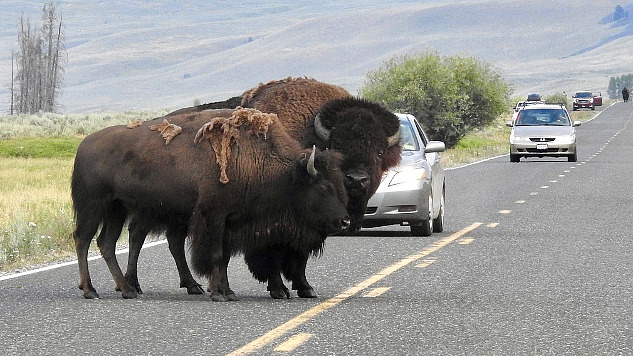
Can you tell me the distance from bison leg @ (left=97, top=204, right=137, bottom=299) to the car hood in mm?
29081

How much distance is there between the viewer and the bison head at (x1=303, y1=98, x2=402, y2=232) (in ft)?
38.2

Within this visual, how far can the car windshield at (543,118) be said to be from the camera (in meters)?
41.5

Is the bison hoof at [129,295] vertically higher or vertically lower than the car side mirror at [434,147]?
lower

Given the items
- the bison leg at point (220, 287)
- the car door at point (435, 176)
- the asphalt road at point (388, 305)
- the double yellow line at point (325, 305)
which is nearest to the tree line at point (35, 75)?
the car door at point (435, 176)

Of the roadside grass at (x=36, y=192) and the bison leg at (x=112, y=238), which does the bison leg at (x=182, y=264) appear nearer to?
the bison leg at (x=112, y=238)

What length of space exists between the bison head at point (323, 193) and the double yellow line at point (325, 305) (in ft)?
1.97

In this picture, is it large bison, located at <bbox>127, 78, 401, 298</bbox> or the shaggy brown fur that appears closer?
large bison, located at <bbox>127, 78, 401, 298</bbox>

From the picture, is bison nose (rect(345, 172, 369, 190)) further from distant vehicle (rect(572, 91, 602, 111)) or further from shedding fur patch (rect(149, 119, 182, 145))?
distant vehicle (rect(572, 91, 602, 111))

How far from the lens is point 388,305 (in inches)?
431

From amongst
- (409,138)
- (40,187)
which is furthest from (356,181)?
(40,187)

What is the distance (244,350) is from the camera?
872 cm

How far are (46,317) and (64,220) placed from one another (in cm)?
821

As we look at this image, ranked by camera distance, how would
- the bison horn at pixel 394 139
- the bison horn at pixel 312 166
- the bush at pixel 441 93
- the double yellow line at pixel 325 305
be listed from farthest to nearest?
the bush at pixel 441 93 < the bison horn at pixel 394 139 < the bison horn at pixel 312 166 < the double yellow line at pixel 325 305

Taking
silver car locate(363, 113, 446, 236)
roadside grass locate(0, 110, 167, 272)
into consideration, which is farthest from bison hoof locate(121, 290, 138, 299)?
silver car locate(363, 113, 446, 236)
